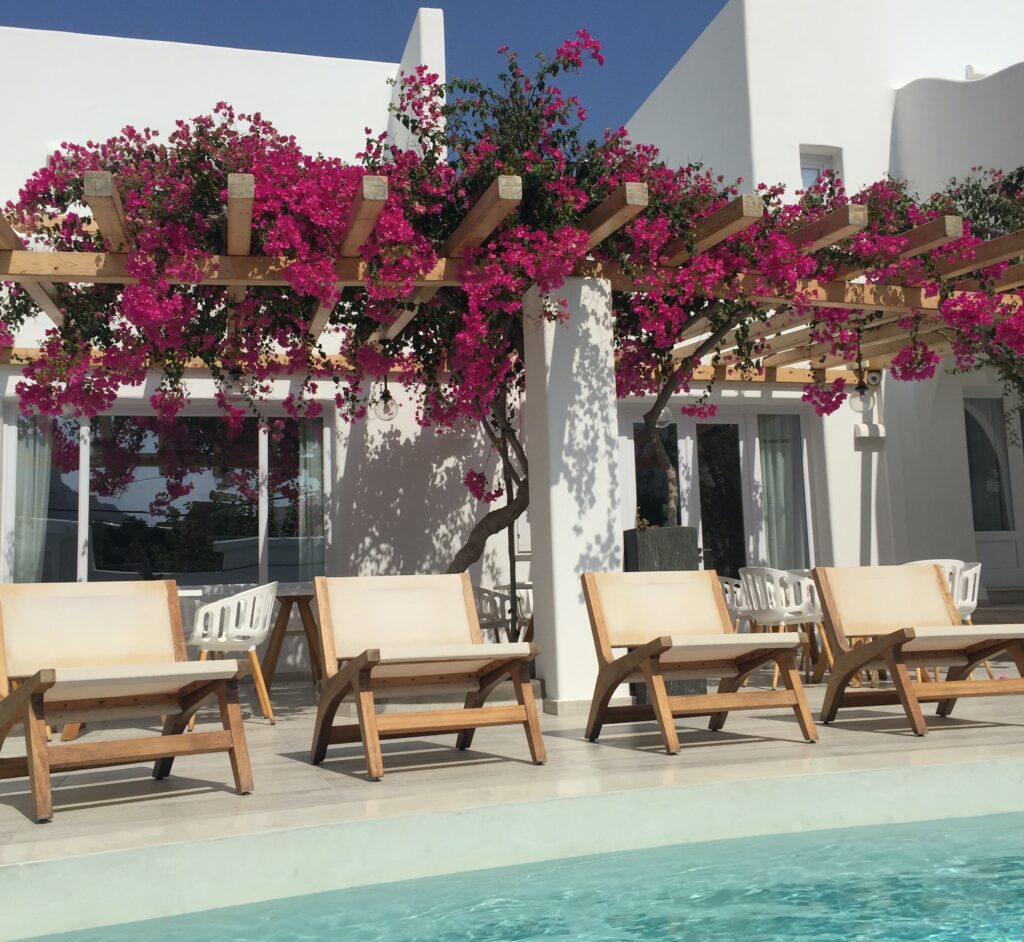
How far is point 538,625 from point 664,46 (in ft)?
51.7

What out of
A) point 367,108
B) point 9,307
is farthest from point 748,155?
point 9,307

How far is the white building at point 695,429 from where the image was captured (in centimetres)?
957

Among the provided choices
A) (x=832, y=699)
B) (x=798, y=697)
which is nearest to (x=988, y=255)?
(x=832, y=699)

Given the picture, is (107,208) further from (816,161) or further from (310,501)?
(816,161)

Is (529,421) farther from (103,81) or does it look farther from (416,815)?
(103,81)

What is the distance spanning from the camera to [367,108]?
12.0m

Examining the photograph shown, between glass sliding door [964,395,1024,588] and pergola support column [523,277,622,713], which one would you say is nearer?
pergola support column [523,277,622,713]

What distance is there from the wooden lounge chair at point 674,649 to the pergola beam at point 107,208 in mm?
2942

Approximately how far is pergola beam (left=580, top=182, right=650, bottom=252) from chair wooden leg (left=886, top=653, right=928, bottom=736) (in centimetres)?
260

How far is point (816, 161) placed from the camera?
12.1m

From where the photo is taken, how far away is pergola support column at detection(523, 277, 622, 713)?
6.35m

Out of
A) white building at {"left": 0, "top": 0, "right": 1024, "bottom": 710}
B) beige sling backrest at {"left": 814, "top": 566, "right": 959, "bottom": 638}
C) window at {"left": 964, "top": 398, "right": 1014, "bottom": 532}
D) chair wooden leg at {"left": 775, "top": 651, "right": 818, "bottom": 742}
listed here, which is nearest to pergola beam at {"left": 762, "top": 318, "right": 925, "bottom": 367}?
white building at {"left": 0, "top": 0, "right": 1024, "bottom": 710}

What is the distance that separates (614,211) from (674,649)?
8.48ft

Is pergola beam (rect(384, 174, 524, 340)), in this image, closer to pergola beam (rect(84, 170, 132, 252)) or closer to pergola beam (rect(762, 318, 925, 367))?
pergola beam (rect(84, 170, 132, 252))
